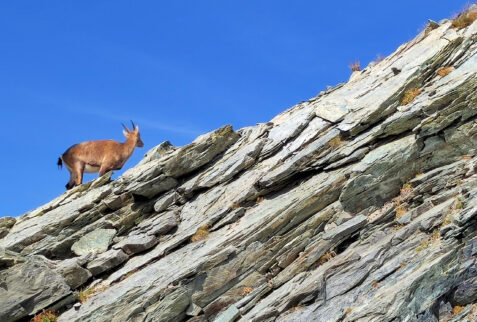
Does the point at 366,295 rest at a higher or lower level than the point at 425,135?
lower

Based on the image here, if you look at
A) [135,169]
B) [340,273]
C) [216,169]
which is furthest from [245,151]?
[340,273]

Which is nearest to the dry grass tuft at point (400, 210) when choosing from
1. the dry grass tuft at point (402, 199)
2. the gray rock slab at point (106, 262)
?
the dry grass tuft at point (402, 199)

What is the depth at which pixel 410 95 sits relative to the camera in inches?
798

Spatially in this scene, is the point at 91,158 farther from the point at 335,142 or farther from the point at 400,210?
the point at 400,210

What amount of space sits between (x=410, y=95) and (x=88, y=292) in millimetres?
11063

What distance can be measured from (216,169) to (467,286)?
924cm

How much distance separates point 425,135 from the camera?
61.0ft

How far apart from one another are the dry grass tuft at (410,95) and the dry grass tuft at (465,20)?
4.30m

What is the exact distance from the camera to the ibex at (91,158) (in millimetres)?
25078

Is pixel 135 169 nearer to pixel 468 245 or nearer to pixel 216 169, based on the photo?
pixel 216 169

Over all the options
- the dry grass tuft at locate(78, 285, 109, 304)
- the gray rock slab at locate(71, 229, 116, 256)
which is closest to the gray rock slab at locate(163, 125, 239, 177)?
the gray rock slab at locate(71, 229, 116, 256)

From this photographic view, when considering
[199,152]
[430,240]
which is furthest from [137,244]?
[430,240]

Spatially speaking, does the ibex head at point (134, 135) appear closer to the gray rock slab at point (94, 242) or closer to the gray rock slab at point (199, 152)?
the gray rock slab at point (199, 152)

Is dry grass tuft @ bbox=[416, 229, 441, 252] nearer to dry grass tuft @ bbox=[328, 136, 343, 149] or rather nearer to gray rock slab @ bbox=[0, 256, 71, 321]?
dry grass tuft @ bbox=[328, 136, 343, 149]
